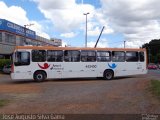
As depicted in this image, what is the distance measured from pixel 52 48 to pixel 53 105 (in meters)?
13.8

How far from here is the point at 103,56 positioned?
2745 centimetres

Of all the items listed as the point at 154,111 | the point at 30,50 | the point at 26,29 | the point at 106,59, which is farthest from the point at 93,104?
the point at 26,29

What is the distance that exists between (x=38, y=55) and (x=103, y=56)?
5.21 metres

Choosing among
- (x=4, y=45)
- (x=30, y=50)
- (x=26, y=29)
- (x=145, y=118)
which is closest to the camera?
(x=145, y=118)

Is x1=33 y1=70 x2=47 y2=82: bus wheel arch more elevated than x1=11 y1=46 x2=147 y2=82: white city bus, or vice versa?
x1=11 y1=46 x2=147 y2=82: white city bus

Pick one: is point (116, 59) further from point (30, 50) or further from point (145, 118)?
point (145, 118)

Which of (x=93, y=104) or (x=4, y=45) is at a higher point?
(x=4, y=45)

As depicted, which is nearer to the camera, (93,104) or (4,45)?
(93,104)

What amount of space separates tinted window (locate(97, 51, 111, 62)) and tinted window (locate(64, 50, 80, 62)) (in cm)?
174

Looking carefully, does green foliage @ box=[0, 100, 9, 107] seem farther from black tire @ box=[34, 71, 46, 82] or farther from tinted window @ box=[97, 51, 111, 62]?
tinted window @ box=[97, 51, 111, 62]

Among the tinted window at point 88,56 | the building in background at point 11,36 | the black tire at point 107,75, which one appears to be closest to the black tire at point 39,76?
the tinted window at point 88,56

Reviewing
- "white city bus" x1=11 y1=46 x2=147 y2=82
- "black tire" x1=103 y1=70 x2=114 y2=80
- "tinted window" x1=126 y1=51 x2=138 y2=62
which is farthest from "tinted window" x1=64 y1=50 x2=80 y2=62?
"tinted window" x1=126 y1=51 x2=138 y2=62

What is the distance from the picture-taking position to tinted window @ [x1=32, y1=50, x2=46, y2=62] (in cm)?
2542

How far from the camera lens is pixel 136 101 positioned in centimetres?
1281
